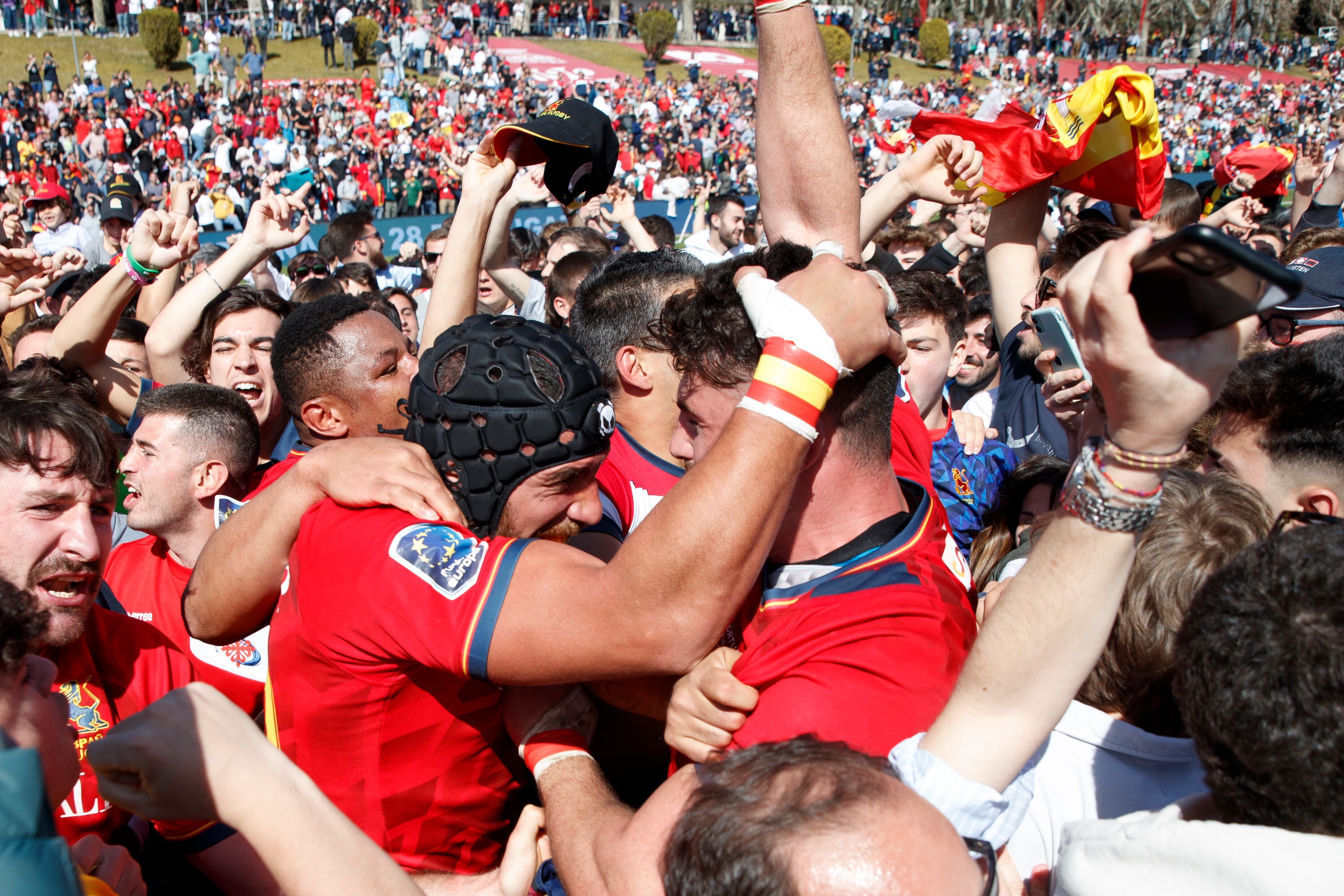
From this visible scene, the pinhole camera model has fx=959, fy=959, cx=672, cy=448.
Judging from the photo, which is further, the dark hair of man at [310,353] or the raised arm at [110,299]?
the raised arm at [110,299]

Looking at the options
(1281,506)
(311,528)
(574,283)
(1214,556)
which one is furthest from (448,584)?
(574,283)

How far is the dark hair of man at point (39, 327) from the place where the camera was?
17.8 ft

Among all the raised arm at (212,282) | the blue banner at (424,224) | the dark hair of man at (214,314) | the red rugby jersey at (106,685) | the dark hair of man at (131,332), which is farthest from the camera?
the blue banner at (424,224)

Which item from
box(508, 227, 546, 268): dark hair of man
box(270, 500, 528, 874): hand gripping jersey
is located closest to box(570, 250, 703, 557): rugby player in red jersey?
box(270, 500, 528, 874): hand gripping jersey

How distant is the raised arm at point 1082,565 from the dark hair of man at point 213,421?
284 centimetres

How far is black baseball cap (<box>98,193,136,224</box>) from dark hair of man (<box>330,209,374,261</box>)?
1988mm

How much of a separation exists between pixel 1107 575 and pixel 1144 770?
74cm

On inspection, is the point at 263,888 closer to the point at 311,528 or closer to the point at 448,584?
the point at 311,528

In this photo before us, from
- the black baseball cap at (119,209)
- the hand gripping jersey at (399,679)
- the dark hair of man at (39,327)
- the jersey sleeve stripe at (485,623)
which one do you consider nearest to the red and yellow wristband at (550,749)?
the hand gripping jersey at (399,679)

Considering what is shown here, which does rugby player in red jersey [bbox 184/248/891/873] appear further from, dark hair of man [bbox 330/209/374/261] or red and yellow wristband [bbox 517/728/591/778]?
dark hair of man [bbox 330/209/374/261]

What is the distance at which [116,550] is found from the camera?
3.63 metres

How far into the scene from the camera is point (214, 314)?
184 inches

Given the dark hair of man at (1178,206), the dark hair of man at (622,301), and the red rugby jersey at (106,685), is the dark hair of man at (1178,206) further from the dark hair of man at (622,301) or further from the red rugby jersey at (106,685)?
the red rugby jersey at (106,685)

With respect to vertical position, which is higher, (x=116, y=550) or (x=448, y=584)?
(x=448, y=584)
